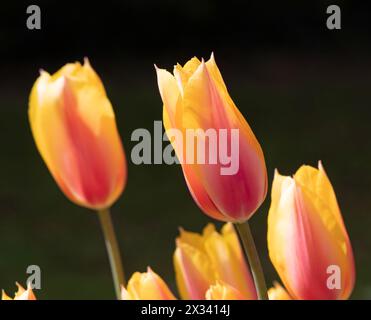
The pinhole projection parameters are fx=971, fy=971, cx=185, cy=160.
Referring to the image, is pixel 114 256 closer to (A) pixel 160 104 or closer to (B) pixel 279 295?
(B) pixel 279 295

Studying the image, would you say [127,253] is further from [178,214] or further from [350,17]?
[350,17]

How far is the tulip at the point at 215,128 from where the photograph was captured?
671 millimetres

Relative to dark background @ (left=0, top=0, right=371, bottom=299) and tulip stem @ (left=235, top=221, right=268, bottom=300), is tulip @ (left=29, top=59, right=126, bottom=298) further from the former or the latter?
dark background @ (left=0, top=0, right=371, bottom=299)

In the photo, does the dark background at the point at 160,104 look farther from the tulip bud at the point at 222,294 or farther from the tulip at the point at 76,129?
the tulip bud at the point at 222,294

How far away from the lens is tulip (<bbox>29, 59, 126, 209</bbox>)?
2.60 ft

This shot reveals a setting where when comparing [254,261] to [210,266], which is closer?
[254,261]

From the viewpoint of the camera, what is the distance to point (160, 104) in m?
6.12

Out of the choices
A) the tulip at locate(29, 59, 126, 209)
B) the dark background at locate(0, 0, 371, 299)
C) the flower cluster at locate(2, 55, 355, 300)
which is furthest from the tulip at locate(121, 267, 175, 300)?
the dark background at locate(0, 0, 371, 299)

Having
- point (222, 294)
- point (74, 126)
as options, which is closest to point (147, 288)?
point (222, 294)

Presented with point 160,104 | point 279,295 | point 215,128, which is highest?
point 160,104

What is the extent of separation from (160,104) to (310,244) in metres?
5.48

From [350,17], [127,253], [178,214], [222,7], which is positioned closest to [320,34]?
[350,17]

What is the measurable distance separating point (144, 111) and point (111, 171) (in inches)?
204

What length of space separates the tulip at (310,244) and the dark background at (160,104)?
2936 millimetres
